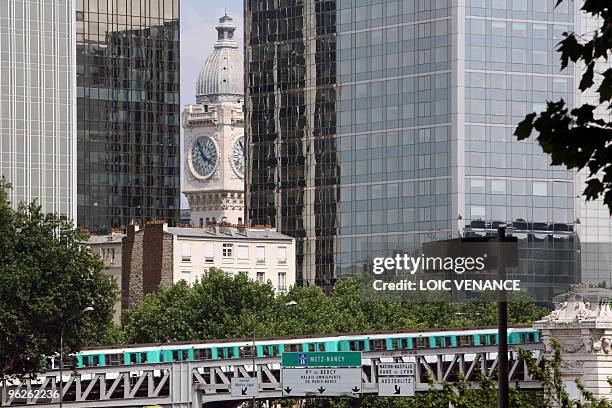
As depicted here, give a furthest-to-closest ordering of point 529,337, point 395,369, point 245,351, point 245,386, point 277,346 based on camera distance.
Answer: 1. point 245,351
2. point 277,346
3. point 245,386
4. point 395,369
5. point 529,337

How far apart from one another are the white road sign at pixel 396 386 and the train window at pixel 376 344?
1055 cm

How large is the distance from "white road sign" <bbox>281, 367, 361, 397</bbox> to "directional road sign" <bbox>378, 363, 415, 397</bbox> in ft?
5.59

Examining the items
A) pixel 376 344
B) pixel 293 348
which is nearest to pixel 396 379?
pixel 376 344

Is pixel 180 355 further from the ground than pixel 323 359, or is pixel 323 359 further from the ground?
pixel 323 359

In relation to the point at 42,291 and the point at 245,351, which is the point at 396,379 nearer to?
the point at 245,351

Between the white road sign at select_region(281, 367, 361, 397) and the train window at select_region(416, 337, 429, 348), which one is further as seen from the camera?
the train window at select_region(416, 337, 429, 348)

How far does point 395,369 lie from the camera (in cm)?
14775

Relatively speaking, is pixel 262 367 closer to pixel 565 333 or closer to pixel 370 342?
pixel 370 342

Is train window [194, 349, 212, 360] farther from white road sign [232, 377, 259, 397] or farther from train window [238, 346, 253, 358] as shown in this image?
white road sign [232, 377, 259, 397]

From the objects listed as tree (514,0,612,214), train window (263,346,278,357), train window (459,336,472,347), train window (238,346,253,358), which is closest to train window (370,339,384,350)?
train window (459,336,472,347)

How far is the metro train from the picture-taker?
156750 millimetres

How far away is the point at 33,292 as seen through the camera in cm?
14875

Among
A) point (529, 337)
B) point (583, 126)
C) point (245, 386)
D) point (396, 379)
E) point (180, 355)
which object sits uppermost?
point (583, 126)

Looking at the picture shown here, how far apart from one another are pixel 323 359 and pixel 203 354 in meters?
14.0
